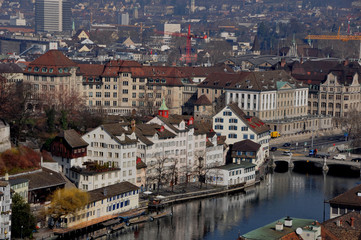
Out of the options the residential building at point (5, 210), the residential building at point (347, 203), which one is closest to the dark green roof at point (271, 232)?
the residential building at point (347, 203)

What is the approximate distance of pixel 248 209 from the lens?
3666 inches

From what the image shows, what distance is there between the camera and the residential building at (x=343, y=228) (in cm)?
6850

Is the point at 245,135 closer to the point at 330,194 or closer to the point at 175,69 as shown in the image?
the point at 330,194

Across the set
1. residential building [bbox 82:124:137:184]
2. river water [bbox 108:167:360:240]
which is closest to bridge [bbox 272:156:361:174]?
river water [bbox 108:167:360:240]

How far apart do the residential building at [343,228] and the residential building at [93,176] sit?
2532cm

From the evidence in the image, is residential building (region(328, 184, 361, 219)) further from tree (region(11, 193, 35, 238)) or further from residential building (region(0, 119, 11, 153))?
residential building (region(0, 119, 11, 153))

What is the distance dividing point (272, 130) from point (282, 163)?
16504 mm

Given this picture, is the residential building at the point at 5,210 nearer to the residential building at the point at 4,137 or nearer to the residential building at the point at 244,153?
the residential building at the point at 4,137

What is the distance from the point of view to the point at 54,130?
105 meters

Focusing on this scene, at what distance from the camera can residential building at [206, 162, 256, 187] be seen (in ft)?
333

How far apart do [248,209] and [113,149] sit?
11992mm

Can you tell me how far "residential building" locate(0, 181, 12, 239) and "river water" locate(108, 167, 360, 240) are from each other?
8509mm

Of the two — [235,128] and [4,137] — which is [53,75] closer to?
[235,128]

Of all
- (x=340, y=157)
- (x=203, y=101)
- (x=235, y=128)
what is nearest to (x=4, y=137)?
(x=235, y=128)
